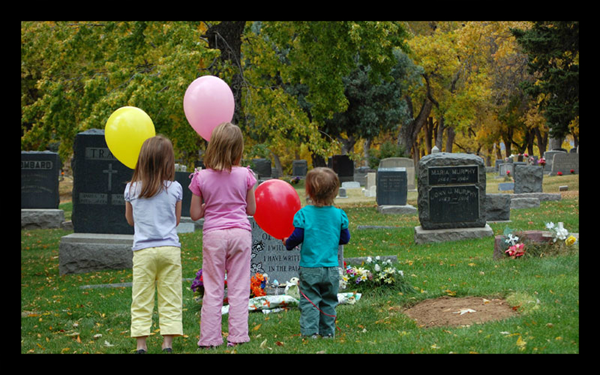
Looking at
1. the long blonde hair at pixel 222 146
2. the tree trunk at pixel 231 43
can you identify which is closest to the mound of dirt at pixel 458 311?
the long blonde hair at pixel 222 146

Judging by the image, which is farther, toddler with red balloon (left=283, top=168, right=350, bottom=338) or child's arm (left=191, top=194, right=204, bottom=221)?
toddler with red balloon (left=283, top=168, right=350, bottom=338)

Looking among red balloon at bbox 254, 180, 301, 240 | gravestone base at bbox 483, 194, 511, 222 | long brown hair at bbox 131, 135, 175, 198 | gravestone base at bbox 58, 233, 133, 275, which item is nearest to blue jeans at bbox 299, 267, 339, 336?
red balloon at bbox 254, 180, 301, 240

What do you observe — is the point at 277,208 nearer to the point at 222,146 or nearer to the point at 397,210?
the point at 222,146

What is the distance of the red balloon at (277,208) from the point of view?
21.0 feet

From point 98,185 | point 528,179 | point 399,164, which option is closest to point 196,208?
point 98,185

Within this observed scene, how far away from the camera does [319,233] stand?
5.73 metres

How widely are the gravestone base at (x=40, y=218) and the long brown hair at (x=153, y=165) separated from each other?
1602 centimetres

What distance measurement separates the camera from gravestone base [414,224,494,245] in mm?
13227

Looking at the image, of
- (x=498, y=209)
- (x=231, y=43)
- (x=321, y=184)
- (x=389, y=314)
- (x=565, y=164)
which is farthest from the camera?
(x=565, y=164)

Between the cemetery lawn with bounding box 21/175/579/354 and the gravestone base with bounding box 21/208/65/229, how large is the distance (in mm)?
7905

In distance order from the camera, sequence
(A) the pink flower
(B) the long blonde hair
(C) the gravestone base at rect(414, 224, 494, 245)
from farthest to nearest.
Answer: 1. (C) the gravestone base at rect(414, 224, 494, 245)
2. (A) the pink flower
3. (B) the long blonde hair

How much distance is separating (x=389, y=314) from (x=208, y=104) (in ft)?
9.64

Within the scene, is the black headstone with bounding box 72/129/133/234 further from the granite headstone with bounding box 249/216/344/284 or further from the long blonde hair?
the long blonde hair
